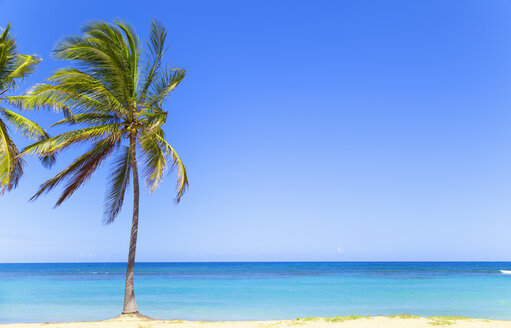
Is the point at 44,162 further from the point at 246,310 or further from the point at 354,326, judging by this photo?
the point at 354,326

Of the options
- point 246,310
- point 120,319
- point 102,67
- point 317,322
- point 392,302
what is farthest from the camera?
point 392,302

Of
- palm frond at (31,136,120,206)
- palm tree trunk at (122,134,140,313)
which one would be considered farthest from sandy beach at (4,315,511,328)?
palm frond at (31,136,120,206)

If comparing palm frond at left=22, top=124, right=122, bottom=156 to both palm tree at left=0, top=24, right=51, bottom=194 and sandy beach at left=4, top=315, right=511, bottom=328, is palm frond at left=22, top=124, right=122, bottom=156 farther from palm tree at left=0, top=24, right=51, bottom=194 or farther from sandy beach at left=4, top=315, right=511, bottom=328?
sandy beach at left=4, top=315, right=511, bottom=328

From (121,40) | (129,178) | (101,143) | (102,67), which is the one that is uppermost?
(121,40)

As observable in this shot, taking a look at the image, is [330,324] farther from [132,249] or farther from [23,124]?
[23,124]

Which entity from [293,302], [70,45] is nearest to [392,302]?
[293,302]

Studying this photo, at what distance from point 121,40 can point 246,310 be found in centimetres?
982

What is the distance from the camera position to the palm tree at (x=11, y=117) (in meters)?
10.5

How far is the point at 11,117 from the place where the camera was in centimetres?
1146

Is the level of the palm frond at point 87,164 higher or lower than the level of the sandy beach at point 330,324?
higher

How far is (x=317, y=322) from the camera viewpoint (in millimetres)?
9125

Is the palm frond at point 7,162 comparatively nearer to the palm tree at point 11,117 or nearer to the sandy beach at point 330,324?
the palm tree at point 11,117

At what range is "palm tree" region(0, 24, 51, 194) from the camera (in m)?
10.5

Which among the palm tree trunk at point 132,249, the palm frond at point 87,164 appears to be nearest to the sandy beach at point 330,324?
the palm tree trunk at point 132,249
